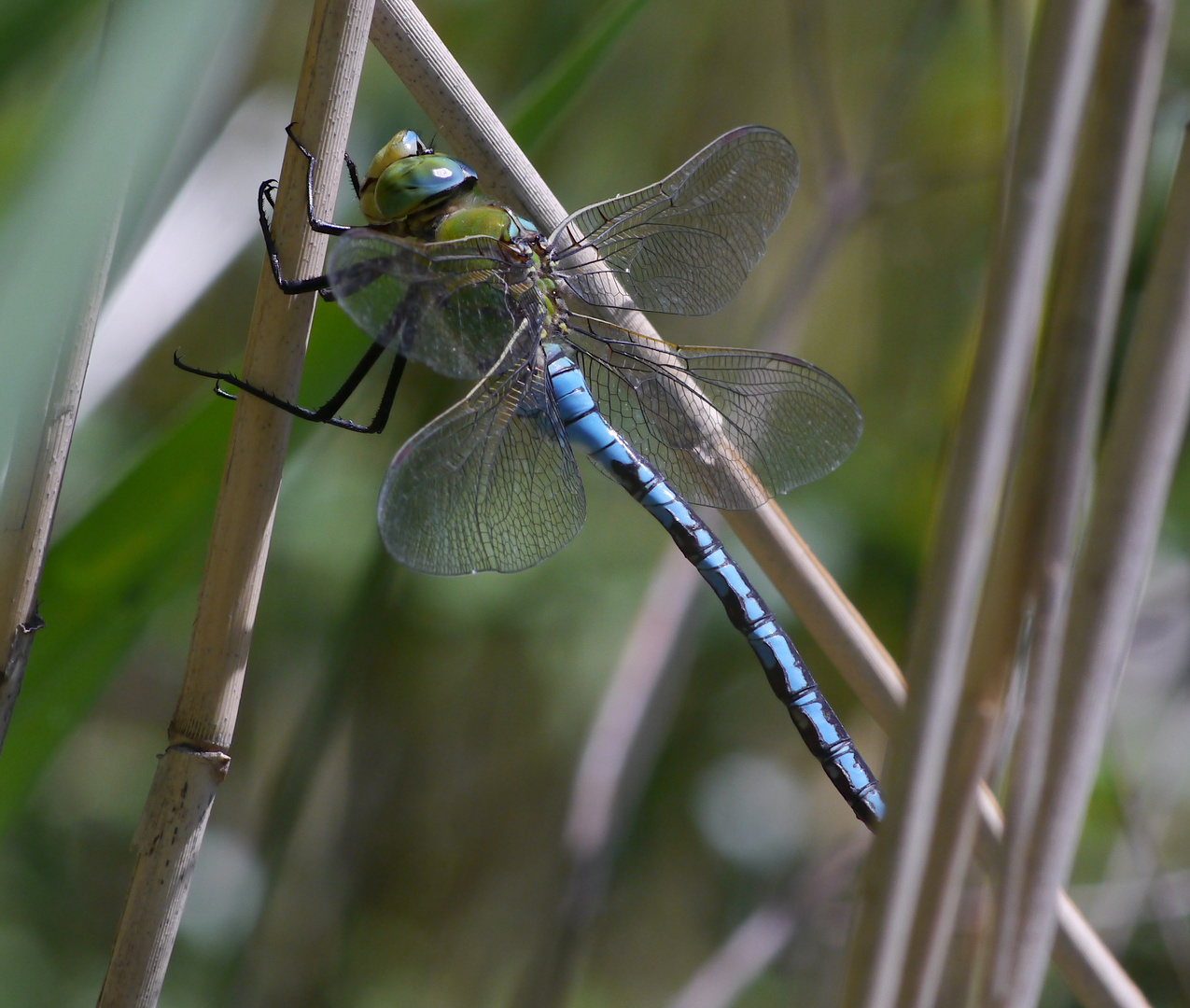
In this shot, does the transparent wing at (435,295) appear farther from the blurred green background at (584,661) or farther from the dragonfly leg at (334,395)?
the blurred green background at (584,661)

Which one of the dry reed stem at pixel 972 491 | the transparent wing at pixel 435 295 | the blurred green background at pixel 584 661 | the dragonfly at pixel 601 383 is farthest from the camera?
the blurred green background at pixel 584 661

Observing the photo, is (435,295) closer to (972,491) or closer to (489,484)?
(489,484)

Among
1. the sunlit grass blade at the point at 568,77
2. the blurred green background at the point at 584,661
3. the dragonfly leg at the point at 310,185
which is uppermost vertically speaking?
the sunlit grass blade at the point at 568,77

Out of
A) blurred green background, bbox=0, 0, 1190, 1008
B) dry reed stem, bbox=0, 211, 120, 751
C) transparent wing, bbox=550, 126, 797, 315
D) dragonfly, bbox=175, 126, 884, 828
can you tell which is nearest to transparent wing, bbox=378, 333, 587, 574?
dragonfly, bbox=175, 126, 884, 828

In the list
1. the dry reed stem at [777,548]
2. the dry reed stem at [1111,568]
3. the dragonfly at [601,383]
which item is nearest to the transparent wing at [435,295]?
the dragonfly at [601,383]

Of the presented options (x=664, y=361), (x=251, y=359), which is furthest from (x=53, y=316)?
(x=664, y=361)

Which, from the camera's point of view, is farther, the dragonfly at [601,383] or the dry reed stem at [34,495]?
the dragonfly at [601,383]

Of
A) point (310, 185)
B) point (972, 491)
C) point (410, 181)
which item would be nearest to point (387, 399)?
point (410, 181)
